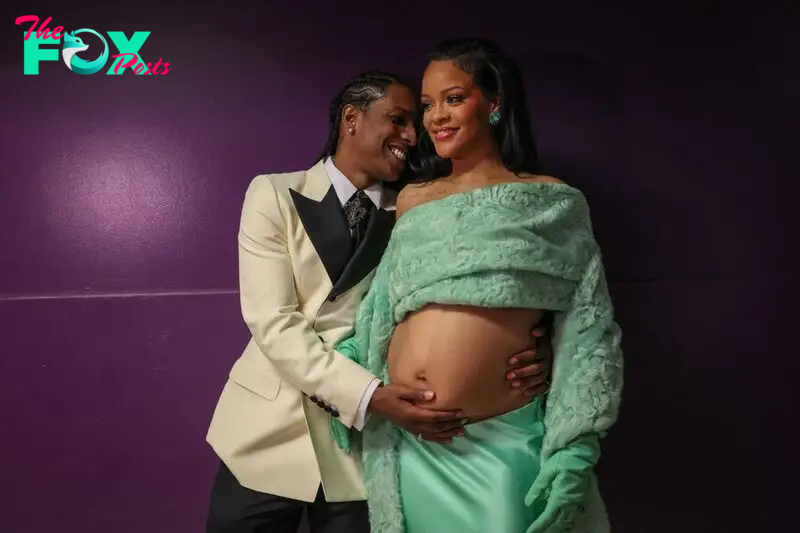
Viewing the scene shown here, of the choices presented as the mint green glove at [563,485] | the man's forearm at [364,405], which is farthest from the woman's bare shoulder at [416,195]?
the mint green glove at [563,485]

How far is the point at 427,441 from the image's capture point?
1.26 m

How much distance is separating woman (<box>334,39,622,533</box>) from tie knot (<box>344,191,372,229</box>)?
14 cm

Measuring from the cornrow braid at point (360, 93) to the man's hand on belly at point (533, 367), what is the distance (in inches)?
23.7

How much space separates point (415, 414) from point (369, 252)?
1.17 ft

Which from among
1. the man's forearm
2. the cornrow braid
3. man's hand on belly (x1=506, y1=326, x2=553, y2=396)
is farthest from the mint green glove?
the cornrow braid

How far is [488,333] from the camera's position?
1198 mm

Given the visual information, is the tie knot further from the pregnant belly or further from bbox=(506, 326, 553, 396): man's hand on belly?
bbox=(506, 326, 553, 396): man's hand on belly

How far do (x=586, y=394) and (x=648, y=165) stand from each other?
2.47ft

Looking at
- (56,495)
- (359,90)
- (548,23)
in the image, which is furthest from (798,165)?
(56,495)

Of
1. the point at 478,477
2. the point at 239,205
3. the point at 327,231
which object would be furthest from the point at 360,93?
the point at 478,477

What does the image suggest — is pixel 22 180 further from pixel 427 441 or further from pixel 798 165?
pixel 798 165

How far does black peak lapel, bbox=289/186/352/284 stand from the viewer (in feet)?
4.48

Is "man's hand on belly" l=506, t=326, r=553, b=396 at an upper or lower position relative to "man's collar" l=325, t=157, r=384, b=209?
lower

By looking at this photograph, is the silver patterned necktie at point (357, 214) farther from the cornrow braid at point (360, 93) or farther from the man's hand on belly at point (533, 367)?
the man's hand on belly at point (533, 367)
